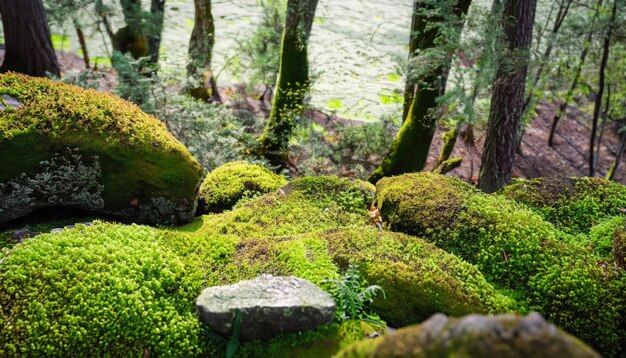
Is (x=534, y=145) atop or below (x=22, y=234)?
below

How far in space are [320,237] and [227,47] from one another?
41.0ft

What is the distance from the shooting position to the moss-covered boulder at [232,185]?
5848 mm

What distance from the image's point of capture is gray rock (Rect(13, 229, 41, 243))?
13.5 feet

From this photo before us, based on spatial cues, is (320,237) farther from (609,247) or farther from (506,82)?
(506,82)

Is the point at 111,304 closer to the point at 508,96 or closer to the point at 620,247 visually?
the point at 620,247

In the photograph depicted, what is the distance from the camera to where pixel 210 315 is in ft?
10.3

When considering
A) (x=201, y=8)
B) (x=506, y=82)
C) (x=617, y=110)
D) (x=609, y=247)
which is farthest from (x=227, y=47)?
(x=609, y=247)

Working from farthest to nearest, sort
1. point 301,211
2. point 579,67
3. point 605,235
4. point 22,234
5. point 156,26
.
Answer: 1. point 579,67
2. point 156,26
3. point 301,211
4. point 605,235
5. point 22,234

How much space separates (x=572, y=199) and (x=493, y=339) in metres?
4.68

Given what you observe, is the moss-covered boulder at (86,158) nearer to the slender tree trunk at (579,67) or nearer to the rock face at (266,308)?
the rock face at (266,308)

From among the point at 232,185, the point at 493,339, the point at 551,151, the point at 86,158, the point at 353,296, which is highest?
the point at 493,339

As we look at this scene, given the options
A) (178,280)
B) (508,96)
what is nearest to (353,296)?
(178,280)

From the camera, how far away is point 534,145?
14.7 meters

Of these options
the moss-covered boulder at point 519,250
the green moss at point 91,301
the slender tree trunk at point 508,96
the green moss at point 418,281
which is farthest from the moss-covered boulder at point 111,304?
the slender tree trunk at point 508,96
